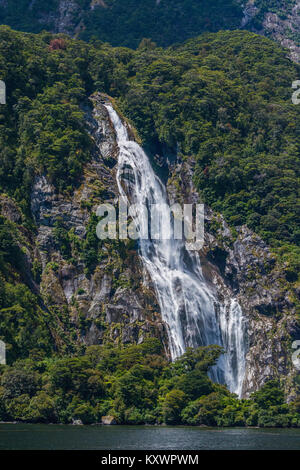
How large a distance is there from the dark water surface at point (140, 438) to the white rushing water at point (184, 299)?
1687 centimetres

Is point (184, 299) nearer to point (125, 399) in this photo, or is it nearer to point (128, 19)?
point (125, 399)

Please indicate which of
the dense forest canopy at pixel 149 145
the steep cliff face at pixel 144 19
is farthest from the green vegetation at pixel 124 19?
the dense forest canopy at pixel 149 145

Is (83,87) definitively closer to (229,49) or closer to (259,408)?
(229,49)

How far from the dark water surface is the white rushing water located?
55.3 feet

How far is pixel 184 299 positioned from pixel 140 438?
29.2 metres

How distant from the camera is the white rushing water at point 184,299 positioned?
72.0m

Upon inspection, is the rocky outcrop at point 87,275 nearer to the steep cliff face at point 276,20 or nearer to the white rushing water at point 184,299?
the white rushing water at point 184,299

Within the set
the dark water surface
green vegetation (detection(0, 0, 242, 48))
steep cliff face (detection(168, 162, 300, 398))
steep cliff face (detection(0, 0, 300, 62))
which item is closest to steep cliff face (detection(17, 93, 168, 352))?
steep cliff face (detection(168, 162, 300, 398))

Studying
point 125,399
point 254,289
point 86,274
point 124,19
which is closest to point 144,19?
point 124,19

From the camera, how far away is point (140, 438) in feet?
151

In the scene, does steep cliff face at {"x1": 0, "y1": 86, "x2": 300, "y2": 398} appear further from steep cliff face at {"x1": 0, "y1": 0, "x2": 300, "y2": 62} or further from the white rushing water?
steep cliff face at {"x1": 0, "y1": 0, "x2": 300, "y2": 62}

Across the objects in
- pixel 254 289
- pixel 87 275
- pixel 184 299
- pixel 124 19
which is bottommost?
pixel 184 299

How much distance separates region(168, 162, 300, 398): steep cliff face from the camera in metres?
70.7
